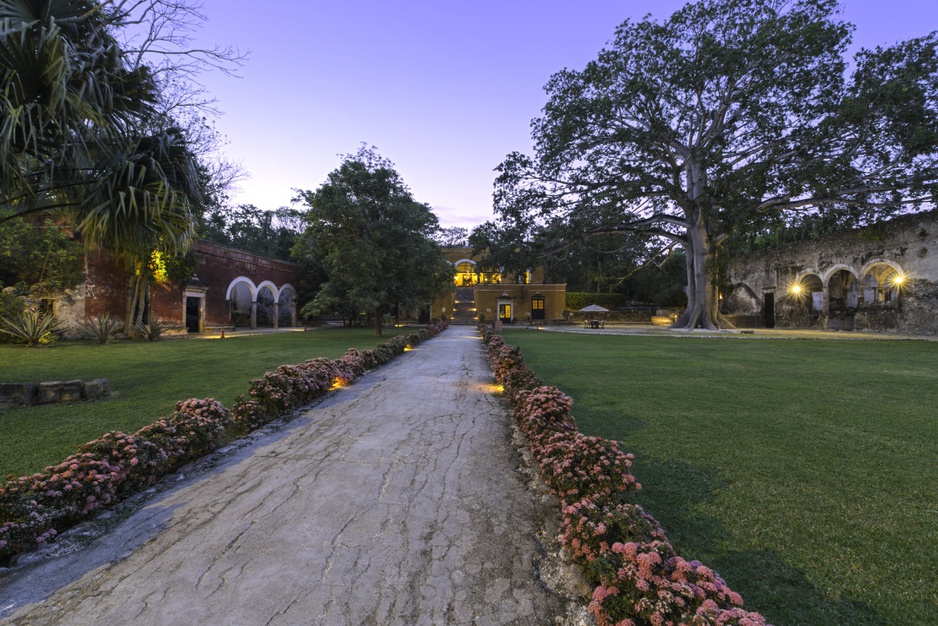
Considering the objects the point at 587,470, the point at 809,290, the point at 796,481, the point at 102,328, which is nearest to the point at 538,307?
the point at 809,290

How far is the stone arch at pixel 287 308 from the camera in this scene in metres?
29.9

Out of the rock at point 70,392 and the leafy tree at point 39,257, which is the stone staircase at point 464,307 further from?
the rock at point 70,392

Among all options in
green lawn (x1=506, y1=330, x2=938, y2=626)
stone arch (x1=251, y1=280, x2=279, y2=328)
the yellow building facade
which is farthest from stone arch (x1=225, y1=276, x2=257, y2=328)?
green lawn (x1=506, y1=330, x2=938, y2=626)

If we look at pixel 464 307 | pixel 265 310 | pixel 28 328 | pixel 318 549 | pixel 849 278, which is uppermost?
pixel 849 278

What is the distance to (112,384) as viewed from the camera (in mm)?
7004

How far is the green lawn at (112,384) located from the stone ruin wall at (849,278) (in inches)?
974

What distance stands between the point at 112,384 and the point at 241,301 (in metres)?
26.6

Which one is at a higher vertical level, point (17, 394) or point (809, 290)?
point (809, 290)

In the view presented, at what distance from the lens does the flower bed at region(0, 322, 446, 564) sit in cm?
232

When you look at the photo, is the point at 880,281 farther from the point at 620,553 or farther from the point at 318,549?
the point at 318,549

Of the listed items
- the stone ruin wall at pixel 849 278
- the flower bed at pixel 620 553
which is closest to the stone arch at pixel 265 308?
the flower bed at pixel 620 553

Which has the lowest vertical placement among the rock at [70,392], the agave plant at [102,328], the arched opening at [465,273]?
the rock at [70,392]

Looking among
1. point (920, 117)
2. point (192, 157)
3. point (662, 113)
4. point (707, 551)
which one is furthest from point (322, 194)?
point (920, 117)

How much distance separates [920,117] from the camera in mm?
16047
